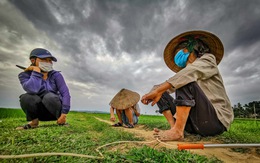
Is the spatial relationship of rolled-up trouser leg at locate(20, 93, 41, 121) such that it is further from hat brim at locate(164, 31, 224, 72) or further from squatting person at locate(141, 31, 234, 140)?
hat brim at locate(164, 31, 224, 72)

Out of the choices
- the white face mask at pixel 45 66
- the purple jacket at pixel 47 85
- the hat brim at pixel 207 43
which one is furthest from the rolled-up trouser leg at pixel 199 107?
the white face mask at pixel 45 66

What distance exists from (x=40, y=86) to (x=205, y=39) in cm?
382

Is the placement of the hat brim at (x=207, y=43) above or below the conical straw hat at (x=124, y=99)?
above

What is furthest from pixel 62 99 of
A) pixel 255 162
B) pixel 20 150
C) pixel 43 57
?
pixel 255 162

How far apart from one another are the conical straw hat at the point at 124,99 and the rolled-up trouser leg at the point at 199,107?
278 cm

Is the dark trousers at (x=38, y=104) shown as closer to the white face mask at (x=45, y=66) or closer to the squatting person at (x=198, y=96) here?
the white face mask at (x=45, y=66)

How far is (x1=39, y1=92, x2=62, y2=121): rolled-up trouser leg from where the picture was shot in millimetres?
3846

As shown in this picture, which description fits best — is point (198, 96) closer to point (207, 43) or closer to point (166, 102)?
point (166, 102)

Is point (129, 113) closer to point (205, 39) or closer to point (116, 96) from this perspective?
point (116, 96)

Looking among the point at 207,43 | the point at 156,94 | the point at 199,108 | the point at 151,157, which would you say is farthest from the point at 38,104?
the point at 207,43

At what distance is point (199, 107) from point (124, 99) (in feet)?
10.3

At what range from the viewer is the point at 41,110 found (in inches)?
158

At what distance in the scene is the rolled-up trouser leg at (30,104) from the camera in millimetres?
3783

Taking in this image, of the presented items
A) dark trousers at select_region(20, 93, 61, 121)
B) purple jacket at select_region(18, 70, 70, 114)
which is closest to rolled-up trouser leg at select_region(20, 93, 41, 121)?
dark trousers at select_region(20, 93, 61, 121)
